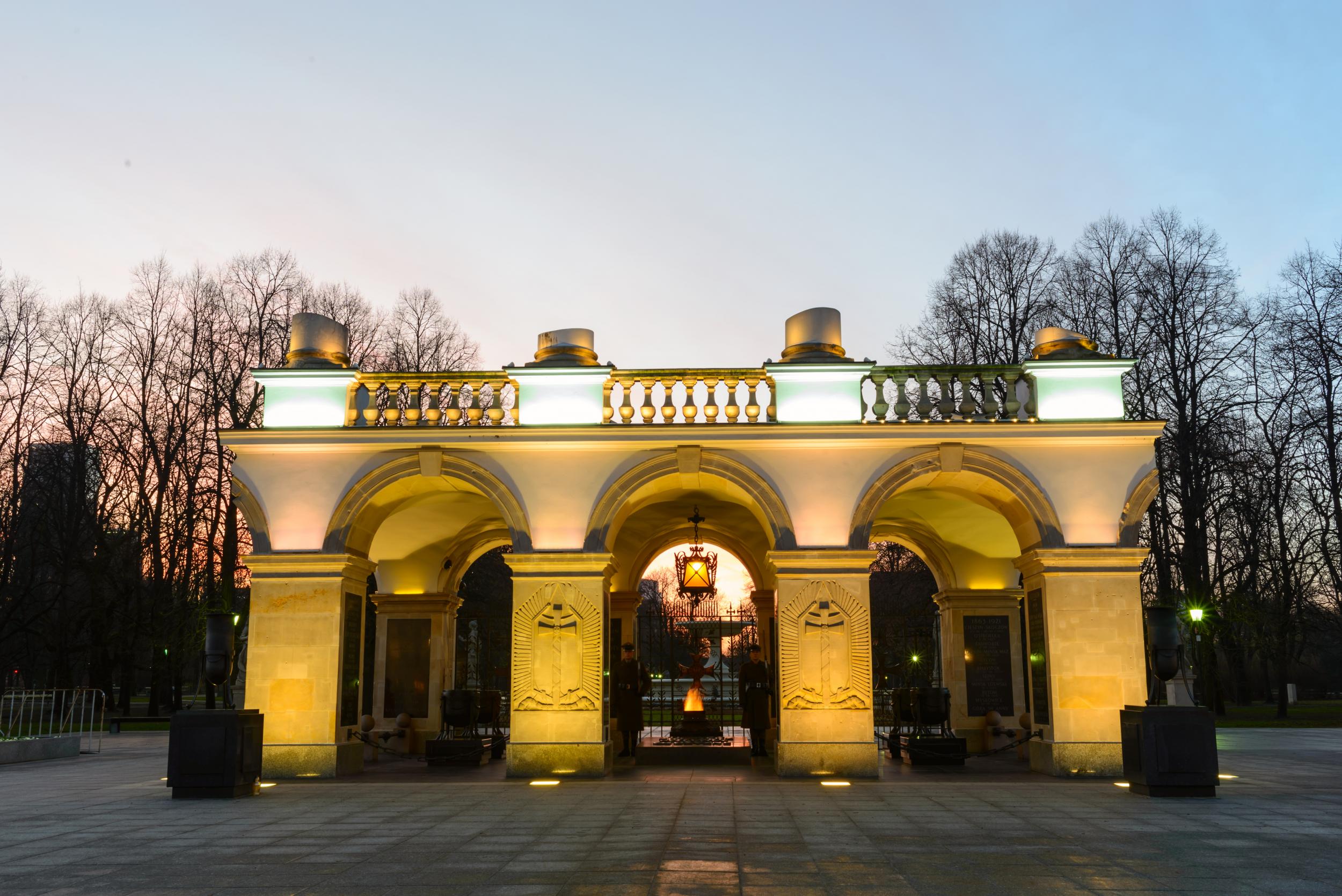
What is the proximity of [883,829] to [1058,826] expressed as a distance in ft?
4.85

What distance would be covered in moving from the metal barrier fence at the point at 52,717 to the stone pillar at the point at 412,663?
442cm

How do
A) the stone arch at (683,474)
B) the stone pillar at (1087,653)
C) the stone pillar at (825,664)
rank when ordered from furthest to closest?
the stone arch at (683,474)
the stone pillar at (825,664)
the stone pillar at (1087,653)

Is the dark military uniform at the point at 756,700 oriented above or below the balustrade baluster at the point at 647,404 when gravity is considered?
below

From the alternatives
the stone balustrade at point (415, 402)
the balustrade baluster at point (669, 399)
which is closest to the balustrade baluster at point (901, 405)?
the balustrade baluster at point (669, 399)

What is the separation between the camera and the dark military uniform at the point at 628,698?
1720cm

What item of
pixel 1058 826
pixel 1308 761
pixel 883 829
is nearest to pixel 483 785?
pixel 883 829

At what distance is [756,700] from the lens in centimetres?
1616

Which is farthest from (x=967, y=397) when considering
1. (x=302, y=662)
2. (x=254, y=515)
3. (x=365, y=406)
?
(x=254, y=515)

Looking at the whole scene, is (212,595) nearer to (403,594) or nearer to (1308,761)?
(403,594)

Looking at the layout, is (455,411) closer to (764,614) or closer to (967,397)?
(967,397)

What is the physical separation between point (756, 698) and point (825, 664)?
10.1ft

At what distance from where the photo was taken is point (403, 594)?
58.5 feet

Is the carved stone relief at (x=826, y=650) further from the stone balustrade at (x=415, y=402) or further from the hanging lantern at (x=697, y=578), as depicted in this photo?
the stone balustrade at (x=415, y=402)

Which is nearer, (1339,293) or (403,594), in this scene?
(403,594)
